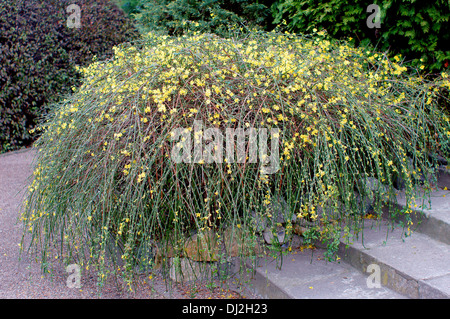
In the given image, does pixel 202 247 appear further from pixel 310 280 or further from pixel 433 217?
pixel 433 217

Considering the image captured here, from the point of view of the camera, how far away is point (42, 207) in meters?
2.40

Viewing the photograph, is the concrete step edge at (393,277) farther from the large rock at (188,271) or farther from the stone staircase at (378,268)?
the large rock at (188,271)

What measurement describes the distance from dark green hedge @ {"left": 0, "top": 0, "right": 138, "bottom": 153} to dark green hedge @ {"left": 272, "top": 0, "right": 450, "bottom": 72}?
9.06 feet

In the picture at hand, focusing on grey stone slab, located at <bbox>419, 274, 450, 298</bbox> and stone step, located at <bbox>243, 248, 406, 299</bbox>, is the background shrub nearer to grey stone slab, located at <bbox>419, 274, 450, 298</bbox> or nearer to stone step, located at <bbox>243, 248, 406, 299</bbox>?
stone step, located at <bbox>243, 248, 406, 299</bbox>

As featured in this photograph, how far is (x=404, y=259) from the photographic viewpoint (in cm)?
214

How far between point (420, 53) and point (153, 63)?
7.41ft

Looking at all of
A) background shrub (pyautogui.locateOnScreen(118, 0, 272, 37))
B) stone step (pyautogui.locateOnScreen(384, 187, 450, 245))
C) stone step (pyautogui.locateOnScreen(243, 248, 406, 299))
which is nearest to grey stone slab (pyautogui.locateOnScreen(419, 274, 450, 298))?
stone step (pyautogui.locateOnScreen(243, 248, 406, 299))

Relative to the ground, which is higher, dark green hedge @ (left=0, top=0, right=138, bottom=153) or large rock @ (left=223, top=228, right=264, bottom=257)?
dark green hedge @ (left=0, top=0, right=138, bottom=153)

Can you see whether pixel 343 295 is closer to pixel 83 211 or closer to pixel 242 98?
pixel 242 98

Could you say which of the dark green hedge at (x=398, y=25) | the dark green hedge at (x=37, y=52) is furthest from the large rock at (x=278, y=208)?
the dark green hedge at (x=37, y=52)

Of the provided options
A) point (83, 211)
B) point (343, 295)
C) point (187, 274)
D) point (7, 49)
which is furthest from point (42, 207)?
point (7, 49)

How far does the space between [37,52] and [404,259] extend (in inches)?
197

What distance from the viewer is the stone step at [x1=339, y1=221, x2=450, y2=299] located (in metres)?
1.93

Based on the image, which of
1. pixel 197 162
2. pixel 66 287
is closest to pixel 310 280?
pixel 197 162
